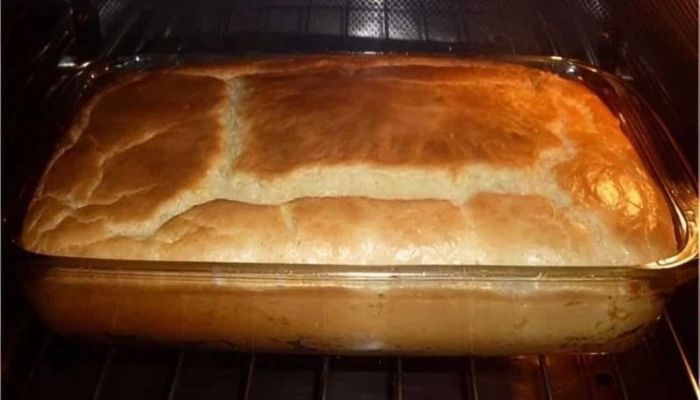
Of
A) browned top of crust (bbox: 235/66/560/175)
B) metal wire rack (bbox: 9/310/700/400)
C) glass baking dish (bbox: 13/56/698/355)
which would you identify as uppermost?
browned top of crust (bbox: 235/66/560/175)

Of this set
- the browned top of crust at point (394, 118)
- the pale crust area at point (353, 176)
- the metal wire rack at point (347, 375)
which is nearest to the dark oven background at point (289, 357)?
the metal wire rack at point (347, 375)

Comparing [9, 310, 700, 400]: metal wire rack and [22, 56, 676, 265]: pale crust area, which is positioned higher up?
[22, 56, 676, 265]: pale crust area

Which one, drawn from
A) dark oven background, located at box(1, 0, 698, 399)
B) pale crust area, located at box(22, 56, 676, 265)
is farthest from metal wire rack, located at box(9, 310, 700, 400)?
pale crust area, located at box(22, 56, 676, 265)

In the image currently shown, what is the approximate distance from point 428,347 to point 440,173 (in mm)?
269

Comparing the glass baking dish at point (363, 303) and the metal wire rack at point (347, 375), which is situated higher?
the glass baking dish at point (363, 303)

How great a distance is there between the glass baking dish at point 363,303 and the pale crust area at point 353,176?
6cm

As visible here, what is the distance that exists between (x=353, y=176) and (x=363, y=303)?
22 centimetres

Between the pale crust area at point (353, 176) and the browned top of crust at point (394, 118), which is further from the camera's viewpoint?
the browned top of crust at point (394, 118)

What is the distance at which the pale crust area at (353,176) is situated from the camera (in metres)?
1.00

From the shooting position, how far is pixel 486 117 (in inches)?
46.8

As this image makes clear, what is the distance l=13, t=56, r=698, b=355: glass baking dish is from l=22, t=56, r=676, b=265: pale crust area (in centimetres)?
6

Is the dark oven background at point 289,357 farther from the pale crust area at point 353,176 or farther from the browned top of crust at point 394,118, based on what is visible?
the browned top of crust at point 394,118

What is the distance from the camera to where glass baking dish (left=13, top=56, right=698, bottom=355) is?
3.02 feet

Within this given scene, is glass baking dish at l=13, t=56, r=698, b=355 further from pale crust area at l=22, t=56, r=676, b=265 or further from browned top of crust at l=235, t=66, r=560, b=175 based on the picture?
browned top of crust at l=235, t=66, r=560, b=175
